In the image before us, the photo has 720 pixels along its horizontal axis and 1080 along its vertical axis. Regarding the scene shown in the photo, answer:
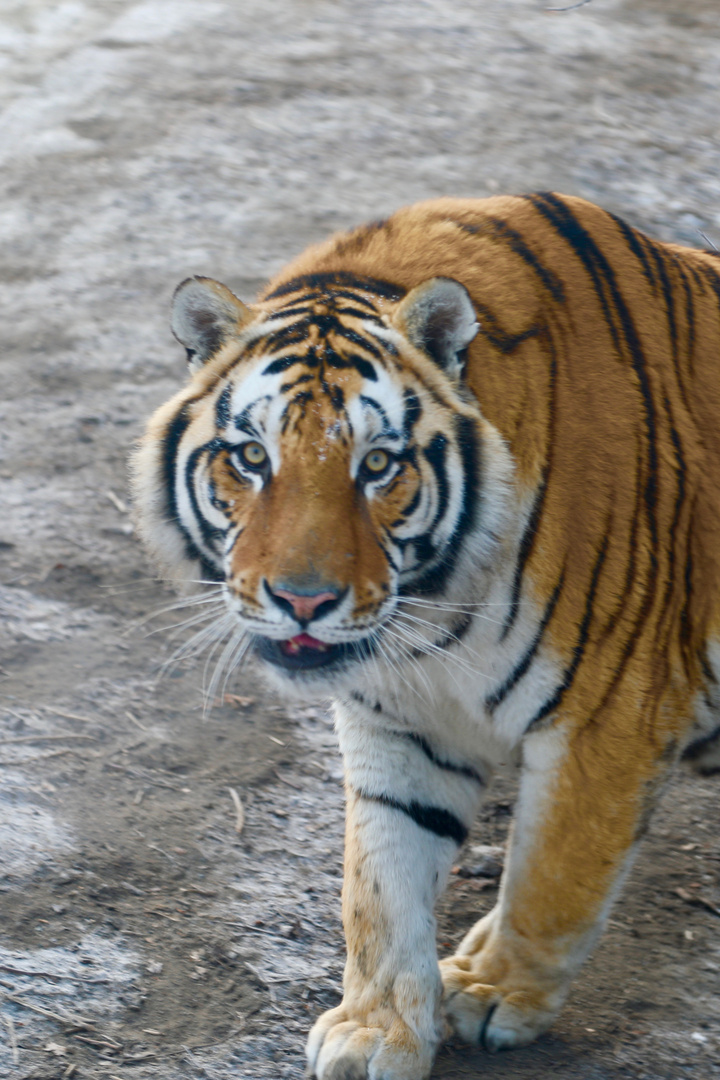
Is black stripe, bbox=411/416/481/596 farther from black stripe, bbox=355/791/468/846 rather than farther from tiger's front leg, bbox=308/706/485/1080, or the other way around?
black stripe, bbox=355/791/468/846

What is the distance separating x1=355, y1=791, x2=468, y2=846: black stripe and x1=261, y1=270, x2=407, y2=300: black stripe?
0.86 m

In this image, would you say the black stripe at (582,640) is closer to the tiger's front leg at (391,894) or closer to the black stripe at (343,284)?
the tiger's front leg at (391,894)

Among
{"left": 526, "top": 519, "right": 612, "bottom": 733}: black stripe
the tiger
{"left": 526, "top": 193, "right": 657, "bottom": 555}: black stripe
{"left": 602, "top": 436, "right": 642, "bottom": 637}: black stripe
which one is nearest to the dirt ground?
the tiger

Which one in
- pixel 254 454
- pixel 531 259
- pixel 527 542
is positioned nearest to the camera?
pixel 254 454

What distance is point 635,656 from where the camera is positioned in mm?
2064

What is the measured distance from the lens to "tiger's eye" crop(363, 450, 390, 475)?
6.16ft

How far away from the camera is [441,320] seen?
1.93 metres

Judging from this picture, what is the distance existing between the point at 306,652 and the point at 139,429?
2.37 m

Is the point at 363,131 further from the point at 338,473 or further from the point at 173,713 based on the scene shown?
the point at 338,473

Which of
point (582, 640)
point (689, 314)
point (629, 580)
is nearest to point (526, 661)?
point (582, 640)

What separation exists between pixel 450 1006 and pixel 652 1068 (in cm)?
34

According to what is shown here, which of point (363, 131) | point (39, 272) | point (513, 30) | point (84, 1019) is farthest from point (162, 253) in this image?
point (84, 1019)

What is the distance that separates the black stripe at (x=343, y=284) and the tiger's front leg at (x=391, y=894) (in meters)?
0.71

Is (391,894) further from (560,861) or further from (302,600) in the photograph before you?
(302,600)
